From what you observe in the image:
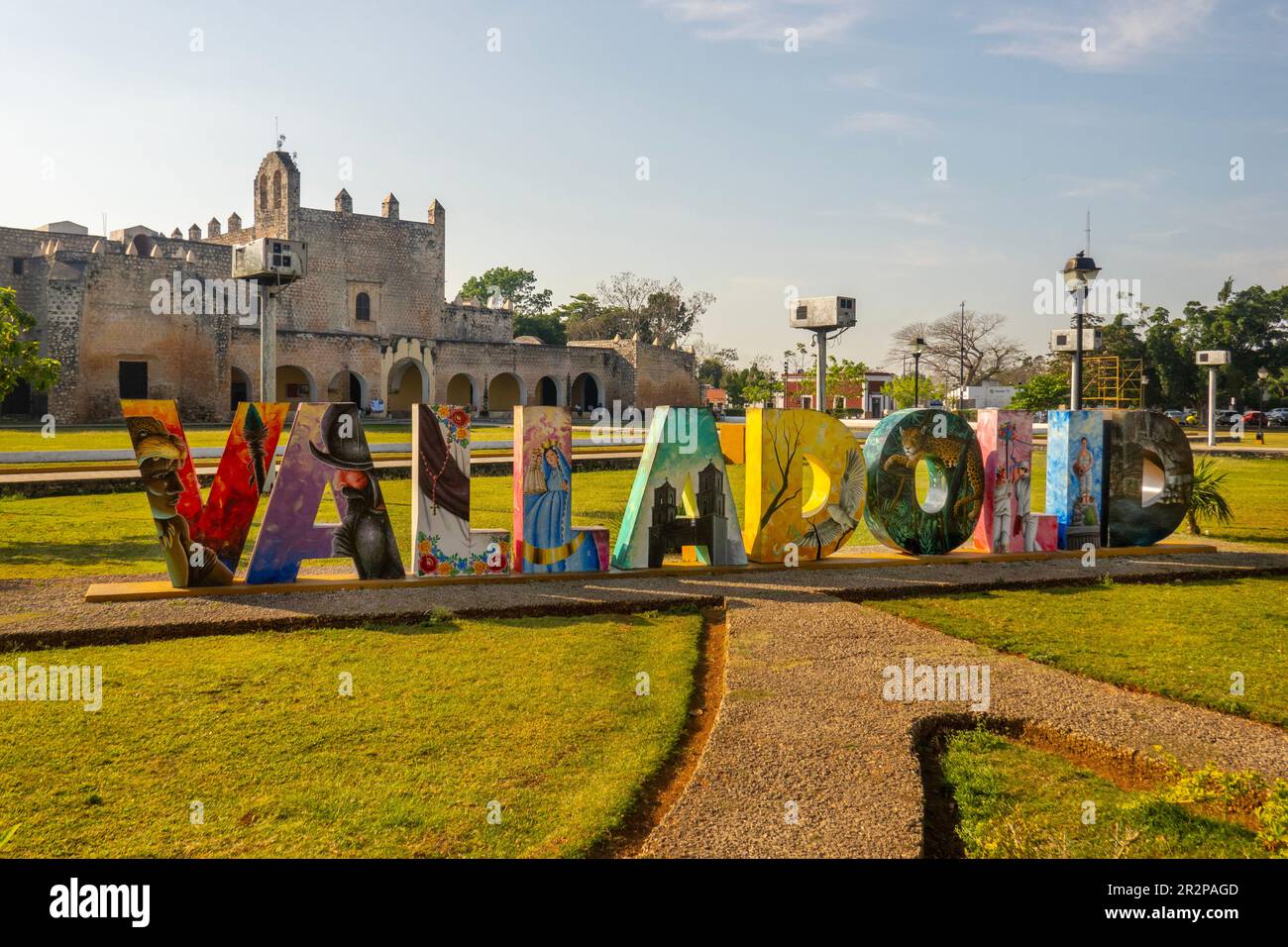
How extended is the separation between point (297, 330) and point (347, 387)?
281 centimetres

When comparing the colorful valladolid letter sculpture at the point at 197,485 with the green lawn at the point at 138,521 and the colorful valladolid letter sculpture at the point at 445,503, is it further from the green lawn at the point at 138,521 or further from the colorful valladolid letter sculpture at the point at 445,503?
the green lawn at the point at 138,521

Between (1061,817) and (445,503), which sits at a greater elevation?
(445,503)

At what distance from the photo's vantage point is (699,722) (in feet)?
16.9

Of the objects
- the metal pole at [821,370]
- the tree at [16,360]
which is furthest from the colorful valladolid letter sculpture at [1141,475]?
the tree at [16,360]

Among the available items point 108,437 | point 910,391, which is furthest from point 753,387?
point 108,437

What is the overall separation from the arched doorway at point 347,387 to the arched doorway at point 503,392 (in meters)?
6.60

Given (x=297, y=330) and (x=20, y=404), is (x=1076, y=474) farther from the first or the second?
(x=20, y=404)

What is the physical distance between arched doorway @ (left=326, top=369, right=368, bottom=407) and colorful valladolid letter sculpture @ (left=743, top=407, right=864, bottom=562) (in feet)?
91.4

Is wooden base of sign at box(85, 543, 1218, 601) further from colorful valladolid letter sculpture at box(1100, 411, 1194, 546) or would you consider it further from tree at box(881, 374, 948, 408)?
tree at box(881, 374, 948, 408)

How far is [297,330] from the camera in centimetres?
3391

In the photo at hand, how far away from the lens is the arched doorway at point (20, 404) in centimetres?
3312

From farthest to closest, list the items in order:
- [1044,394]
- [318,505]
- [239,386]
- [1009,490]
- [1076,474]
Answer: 1. [1044,394]
2. [239,386]
3. [1076,474]
4. [1009,490]
5. [318,505]

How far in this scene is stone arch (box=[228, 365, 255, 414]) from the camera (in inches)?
1326
